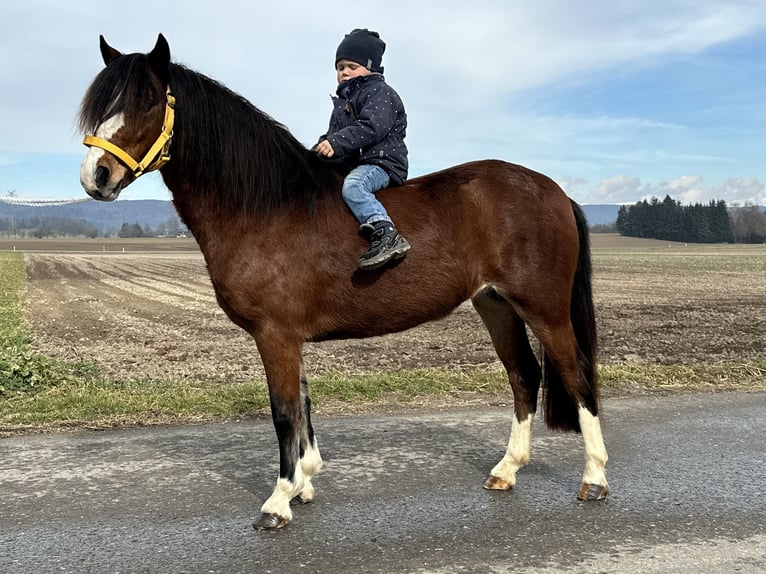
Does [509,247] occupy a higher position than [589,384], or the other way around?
[509,247]

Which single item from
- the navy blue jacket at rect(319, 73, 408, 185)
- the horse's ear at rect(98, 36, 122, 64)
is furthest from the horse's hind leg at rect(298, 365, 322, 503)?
the horse's ear at rect(98, 36, 122, 64)

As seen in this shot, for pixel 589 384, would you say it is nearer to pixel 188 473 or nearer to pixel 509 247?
pixel 509 247

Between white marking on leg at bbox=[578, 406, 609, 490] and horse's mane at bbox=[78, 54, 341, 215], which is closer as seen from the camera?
horse's mane at bbox=[78, 54, 341, 215]

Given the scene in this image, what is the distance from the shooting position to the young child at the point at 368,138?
13.9 feet

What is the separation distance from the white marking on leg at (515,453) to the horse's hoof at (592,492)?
0.47 m

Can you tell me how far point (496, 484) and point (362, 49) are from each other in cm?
318

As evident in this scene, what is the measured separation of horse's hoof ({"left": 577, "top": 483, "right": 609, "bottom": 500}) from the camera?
433cm

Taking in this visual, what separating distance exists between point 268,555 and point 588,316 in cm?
293

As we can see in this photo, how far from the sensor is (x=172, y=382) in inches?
313

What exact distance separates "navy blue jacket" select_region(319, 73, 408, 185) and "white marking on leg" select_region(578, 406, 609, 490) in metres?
2.17

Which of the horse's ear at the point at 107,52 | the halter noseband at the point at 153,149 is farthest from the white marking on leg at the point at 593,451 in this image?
the horse's ear at the point at 107,52

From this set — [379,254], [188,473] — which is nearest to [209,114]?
[379,254]

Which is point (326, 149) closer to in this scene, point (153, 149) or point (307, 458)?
point (153, 149)

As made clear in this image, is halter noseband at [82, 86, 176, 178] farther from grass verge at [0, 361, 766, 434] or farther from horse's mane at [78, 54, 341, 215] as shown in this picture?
grass verge at [0, 361, 766, 434]
